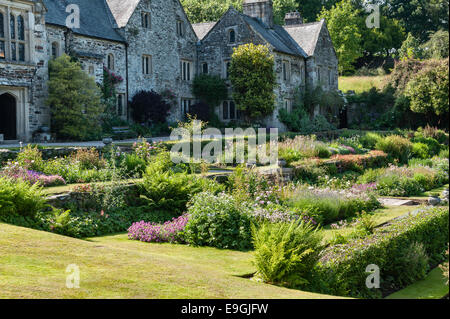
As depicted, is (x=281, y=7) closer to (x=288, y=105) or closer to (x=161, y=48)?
(x=288, y=105)

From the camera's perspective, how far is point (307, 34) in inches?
1561


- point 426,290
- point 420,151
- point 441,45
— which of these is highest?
point 441,45

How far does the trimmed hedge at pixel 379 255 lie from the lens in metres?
7.61

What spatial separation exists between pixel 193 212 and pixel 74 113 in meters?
14.1

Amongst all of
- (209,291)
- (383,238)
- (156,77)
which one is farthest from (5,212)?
(156,77)

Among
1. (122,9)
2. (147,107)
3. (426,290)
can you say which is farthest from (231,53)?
(426,290)

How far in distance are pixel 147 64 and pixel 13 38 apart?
10796 millimetres

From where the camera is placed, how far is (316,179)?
18000 mm

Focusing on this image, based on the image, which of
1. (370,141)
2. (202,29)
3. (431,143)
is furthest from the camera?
(202,29)

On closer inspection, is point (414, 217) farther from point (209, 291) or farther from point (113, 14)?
point (113, 14)

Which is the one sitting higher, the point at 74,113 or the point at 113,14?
the point at 113,14

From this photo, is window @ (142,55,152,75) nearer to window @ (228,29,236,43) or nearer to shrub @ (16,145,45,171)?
window @ (228,29,236,43)

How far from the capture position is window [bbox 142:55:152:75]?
30.8 m
